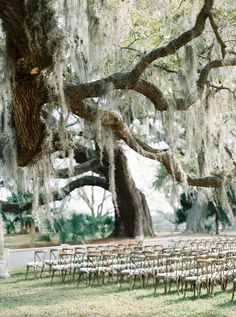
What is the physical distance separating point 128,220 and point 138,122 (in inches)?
135

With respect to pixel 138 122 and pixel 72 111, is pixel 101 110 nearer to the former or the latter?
pixel 72 111

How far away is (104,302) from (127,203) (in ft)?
30.9

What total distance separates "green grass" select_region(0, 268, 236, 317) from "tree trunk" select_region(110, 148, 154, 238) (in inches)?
280

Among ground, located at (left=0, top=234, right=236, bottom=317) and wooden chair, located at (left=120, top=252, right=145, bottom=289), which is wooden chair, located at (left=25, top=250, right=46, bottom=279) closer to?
ground, located at (left=0, top=234, right=236, bottom=317)

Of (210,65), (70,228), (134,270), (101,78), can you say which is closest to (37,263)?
(134,270)

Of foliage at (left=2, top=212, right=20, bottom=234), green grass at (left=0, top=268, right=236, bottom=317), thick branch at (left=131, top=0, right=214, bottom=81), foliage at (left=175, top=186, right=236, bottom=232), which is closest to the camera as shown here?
thick branch at (left=131, top=0, right=214, bottom=81)

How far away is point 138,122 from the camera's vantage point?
16484mm

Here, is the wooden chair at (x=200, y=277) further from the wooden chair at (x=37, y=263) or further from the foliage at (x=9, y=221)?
the foliage at (x=9, y=221)

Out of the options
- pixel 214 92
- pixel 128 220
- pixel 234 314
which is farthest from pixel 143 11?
pixel 128 220

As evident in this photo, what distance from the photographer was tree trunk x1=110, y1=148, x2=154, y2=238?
58.5 feet

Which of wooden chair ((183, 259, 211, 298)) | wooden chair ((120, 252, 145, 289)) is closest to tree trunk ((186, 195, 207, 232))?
wooden chair ((120, 252, 145, 289))

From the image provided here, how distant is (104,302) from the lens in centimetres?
884

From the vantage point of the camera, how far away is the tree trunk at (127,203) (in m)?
17.8

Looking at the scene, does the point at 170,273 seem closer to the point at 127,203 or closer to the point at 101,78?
the point at 101,78
